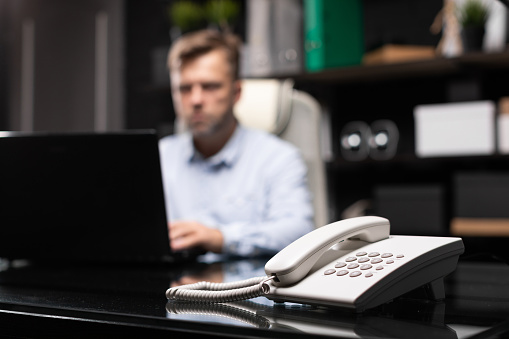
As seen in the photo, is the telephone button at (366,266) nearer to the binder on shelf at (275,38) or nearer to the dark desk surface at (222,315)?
the dark desk surface at (222,315)

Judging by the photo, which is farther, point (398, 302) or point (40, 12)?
point (40, 12)

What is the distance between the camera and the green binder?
7.80 feet

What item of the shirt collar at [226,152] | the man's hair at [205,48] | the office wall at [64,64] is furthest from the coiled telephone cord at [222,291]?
the office wall at [64,64]

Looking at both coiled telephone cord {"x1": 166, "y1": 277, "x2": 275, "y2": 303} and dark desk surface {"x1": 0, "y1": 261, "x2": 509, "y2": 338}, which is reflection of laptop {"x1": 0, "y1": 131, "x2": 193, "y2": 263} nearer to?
dark desk surface {"x1": 0, "y1": 261, "x2": 509, "y2": 338}

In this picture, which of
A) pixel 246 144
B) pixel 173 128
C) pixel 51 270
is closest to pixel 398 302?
pixel 51 270

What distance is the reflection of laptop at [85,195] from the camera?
0.95 m

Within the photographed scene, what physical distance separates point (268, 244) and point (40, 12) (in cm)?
212

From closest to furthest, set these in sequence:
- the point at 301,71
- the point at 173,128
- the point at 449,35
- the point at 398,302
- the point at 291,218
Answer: the point at 398,302 → the point at 291,218 → the point at 449,35 → the point at 301,71 → the point at 173,128

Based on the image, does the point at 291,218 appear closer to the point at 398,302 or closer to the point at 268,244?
the point at 268,244

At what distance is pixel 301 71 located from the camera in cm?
248

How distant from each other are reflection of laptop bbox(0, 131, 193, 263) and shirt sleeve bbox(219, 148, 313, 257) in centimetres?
36

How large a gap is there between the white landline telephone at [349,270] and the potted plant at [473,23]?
1.76m

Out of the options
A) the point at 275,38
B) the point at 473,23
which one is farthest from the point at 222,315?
the point at 275,38

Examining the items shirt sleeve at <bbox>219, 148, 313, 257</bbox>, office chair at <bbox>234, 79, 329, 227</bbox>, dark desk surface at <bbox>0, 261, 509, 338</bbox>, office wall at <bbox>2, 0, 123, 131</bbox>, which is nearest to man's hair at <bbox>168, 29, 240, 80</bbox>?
office chair at <bbox>234, 79, 329, 227</bbox>
